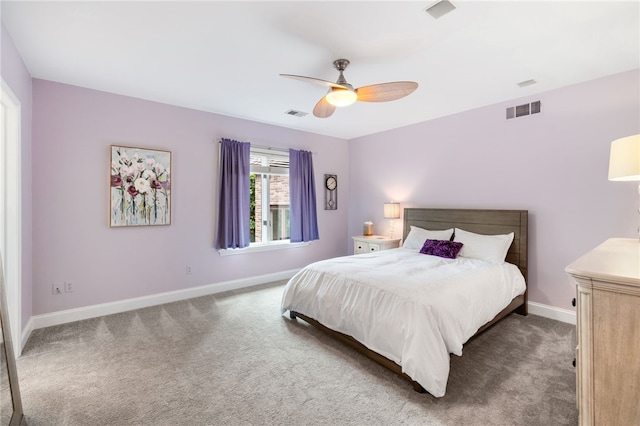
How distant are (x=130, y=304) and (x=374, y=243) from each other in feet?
11.6

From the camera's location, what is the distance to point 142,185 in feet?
11.7

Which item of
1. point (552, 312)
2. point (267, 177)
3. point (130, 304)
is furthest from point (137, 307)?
point (552, 312)

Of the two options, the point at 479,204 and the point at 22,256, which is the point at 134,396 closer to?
the point at 22,256

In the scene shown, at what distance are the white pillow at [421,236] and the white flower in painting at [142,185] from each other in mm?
3570

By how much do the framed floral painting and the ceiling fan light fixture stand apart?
243cm

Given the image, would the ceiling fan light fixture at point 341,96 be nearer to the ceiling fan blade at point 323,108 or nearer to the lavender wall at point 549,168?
the ceiling fan blade at point 323,108

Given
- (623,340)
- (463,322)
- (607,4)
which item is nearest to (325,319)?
(463,322)

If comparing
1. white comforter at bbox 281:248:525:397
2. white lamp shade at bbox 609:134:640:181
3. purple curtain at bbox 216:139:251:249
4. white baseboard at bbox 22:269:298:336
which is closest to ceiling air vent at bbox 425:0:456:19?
white lamp shade at bbox 609:134:640:181

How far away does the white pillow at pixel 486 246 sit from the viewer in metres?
3.29

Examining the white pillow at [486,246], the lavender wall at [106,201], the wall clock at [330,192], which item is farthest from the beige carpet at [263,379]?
the wall clock at [330,192]

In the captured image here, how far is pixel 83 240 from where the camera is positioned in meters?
3.24

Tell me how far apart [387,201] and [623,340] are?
13.4ft

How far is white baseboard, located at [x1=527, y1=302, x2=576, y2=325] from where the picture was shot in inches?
124

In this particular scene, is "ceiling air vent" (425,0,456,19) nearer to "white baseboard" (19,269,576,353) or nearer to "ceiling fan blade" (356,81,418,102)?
"ceiling fan blade" (356,81,418,102)
